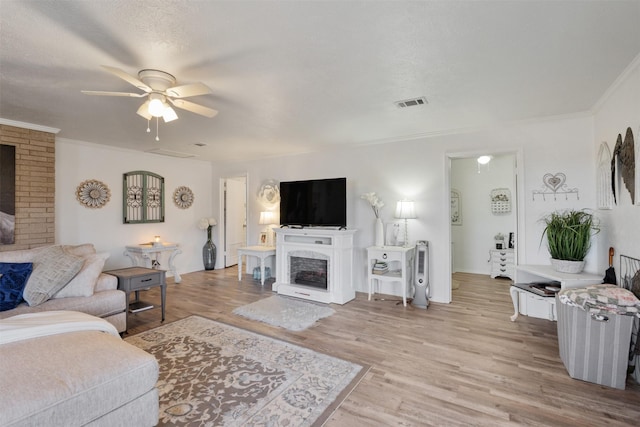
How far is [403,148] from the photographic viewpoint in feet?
14.7

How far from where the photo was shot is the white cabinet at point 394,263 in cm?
407

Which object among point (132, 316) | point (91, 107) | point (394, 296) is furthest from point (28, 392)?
point (394, 296)

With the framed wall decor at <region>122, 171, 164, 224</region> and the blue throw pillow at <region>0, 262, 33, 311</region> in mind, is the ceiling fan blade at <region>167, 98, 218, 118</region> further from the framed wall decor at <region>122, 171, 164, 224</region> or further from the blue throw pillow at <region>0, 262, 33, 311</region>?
the framed wall decor at <region>122, 171, 164, 224</region>

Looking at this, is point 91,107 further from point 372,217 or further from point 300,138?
point 372,217

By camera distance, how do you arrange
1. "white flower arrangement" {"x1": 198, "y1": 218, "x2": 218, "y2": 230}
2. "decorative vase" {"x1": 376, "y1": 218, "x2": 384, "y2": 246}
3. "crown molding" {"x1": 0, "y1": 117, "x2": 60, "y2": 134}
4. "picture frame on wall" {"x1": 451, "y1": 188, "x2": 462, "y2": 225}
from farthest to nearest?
"picture frame on wall" {"x1": 451, "y1": 188, "x2": 462, "y2": 225} < "white flower arrangement" {"x1": 198, "y1": 218, "x2": 218, "y2": 230} < "decorative vase" {"x1": 376, "y1": 218, "x2": 384, "y2": 246} < "crown molding" {"x1": 0, "y1": 117, "x2": 60, "y2": 134}

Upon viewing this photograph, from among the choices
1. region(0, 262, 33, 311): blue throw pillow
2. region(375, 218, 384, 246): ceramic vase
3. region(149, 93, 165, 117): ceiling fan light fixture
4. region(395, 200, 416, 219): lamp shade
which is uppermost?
region(149, 93, 165, 117): ceiling fan light fixture

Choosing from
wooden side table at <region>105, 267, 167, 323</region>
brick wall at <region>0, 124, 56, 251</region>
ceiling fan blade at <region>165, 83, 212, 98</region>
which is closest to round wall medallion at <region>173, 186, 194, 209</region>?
brick wall at <region>0, 124, 56, 251</region>

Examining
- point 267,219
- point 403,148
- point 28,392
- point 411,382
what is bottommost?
point 411,382

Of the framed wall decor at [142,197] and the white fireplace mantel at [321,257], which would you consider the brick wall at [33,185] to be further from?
the white fireplace mantel at [321,257]

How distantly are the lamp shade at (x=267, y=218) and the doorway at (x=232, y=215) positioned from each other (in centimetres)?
137

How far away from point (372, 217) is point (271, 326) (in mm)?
2317

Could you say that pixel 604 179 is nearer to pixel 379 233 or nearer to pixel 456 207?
pixel 379 233

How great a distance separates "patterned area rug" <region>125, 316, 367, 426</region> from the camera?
190cm

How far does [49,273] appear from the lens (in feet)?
8.94
